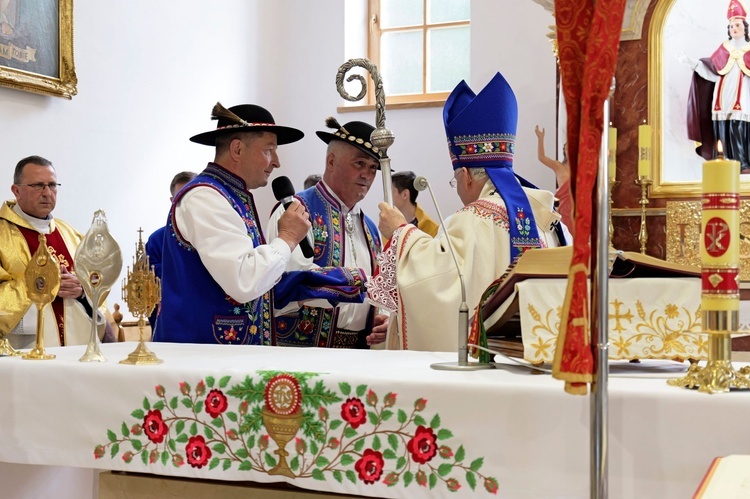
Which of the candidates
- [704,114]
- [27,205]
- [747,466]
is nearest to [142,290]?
[747,466]

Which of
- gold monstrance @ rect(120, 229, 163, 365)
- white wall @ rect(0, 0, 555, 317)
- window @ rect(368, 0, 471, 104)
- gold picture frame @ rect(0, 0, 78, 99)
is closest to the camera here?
gold monstrance @ rect(120, 229, 163, 365)

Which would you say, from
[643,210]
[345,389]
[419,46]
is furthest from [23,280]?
[419,46]

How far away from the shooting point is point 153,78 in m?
7.72

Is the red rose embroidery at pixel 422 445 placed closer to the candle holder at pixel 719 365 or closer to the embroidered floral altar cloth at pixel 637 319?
the embroidered floral altar cloth at pixel 637 319

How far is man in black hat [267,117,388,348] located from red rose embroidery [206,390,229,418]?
1672mm

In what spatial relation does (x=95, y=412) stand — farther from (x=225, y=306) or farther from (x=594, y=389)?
(x=594, y=389)

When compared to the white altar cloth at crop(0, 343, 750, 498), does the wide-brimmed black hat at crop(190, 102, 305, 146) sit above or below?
above

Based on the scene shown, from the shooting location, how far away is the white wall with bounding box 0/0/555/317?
22.4ft

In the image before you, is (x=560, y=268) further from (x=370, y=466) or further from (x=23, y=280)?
(x=23, y=280)

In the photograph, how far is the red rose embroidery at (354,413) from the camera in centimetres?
233

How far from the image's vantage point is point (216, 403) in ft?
8.13

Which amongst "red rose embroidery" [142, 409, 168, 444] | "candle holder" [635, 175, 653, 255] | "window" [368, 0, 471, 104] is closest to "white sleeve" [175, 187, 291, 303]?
"red rose embroidery" [142, 409, 168, 444]

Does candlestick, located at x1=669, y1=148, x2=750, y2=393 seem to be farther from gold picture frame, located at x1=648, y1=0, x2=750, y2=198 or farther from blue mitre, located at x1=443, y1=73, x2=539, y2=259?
gold picture frame, located at x1=648, y1=0, x2=750, y2=198

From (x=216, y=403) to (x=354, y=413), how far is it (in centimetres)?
38
